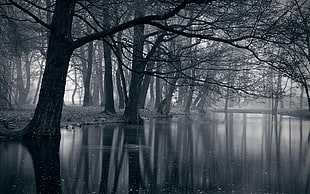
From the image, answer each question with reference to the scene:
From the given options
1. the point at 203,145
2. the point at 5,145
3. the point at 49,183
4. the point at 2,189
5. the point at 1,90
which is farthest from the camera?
the point at 1,90

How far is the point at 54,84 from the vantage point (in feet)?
40.2

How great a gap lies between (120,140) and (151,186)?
6808 millimetres

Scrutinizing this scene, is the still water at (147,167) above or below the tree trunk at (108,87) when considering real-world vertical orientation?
below

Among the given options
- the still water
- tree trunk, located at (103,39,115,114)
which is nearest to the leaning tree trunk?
the still water

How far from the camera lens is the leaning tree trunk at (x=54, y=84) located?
12094 millimetres

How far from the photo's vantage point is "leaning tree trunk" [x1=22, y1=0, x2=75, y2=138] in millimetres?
12094

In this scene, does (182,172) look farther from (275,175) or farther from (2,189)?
(2,189)

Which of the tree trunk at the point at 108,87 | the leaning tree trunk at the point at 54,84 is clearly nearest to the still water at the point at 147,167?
the leaning tree trunk at the point at 54,84

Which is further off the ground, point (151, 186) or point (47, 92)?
point (47, 92)

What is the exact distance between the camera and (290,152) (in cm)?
1170

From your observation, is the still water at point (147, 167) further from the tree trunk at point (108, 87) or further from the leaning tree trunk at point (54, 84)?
the tree trunk at point (108, 87)

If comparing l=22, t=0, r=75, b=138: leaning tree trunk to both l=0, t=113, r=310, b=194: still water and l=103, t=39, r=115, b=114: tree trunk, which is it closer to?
l=0, t=113, r=310, b=194: still water

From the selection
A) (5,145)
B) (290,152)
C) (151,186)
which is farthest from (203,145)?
(151,186)

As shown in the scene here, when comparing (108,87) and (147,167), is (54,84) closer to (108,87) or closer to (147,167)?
(147,167)
